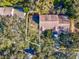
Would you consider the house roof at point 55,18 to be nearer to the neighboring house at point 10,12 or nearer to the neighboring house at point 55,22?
the neighboring house at point 55,22

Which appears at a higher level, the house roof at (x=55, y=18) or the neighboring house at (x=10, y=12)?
the neighboring house at (x=10, y=12)

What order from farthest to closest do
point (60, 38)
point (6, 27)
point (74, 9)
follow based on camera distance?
point (74, 9), point (60, 38), point (6, 27)

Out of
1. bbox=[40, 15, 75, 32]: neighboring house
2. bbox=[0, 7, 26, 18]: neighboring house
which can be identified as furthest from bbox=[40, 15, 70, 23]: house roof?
bbox=[0, 7, 26, 18]: neighboring house

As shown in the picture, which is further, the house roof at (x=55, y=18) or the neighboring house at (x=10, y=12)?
the house roof at (x=55, y=18)

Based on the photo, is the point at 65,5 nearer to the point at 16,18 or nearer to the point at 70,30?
the point at 70,30

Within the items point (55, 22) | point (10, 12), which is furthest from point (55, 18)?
point (10, 12)

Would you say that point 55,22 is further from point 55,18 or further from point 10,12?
point 10,12

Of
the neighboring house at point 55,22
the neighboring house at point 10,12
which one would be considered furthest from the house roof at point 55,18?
the neighboring house at point 10,12

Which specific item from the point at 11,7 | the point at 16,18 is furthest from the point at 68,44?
the point at 11,7
